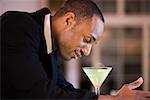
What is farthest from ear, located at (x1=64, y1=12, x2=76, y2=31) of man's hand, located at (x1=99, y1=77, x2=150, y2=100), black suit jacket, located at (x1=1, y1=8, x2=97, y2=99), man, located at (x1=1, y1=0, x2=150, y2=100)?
man's hand, located at (x1=99, y1=77, x2=150, y2=100)

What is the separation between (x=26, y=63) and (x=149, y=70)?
17.9 feet

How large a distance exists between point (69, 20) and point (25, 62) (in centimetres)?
37

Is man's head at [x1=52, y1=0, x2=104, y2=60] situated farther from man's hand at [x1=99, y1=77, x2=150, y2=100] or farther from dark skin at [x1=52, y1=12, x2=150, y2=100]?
man's hand at [x1=99, y1=77, x2=150, y2=100]

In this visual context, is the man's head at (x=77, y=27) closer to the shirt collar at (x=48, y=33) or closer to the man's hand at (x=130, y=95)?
the shirt collar at (x=48, y=33)

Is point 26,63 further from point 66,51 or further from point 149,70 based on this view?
point 149,70

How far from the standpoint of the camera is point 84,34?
5.94 feet

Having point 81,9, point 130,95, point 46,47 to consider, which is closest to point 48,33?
point 46,47

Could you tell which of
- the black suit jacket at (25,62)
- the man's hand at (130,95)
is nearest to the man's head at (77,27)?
the black suit jacket at (25,62)

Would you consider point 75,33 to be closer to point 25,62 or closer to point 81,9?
point 81,9

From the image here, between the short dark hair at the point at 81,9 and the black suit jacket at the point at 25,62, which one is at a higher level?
the short dark hair at the point at 81,9

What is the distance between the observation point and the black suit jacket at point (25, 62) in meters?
1.52

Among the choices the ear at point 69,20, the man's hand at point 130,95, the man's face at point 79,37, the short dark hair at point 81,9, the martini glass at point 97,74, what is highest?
the short dark hair at point 81,9

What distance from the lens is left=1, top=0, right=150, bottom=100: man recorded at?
5.01ft

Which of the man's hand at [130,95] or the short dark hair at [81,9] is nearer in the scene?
the man's hand at [130,95]
